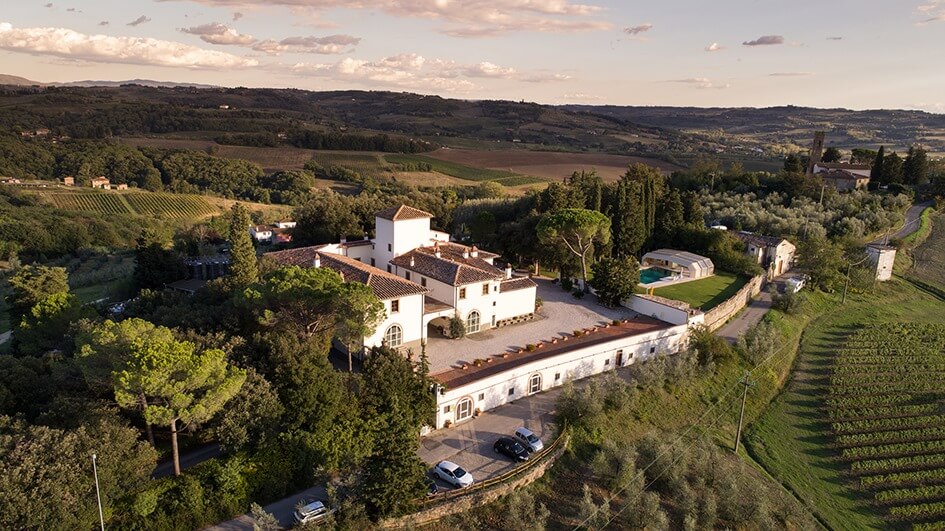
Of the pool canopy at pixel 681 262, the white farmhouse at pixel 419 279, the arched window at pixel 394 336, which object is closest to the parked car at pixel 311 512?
the white farmhouse at pixel 419 279

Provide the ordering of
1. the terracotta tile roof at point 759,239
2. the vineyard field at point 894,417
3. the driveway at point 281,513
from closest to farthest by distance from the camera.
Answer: the driveway at point 281,513, the vineyard field at point 894,417, the terracotta tile roof at point 759,239

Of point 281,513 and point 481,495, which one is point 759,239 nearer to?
point 481,495

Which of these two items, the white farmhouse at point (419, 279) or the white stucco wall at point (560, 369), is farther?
the white farmhouse at point (419, 279)

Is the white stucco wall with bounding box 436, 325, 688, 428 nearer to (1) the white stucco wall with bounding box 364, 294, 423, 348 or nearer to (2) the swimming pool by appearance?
(1) the white stucco wall with bounding box 364, 294, 423, 348

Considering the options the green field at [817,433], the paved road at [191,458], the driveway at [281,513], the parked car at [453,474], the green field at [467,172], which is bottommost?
the green field at [817,433]

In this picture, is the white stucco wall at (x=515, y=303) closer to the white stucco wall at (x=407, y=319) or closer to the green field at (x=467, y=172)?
the white stucco wall at (x=407, y=319)


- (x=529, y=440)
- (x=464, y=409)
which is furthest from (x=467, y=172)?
(x=529, y=440)

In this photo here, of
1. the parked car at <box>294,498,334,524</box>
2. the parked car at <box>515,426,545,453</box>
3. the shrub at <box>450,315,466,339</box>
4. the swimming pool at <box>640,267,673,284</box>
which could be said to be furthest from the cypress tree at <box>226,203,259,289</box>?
the swimming pool at <box>640,267,673,284</box>
